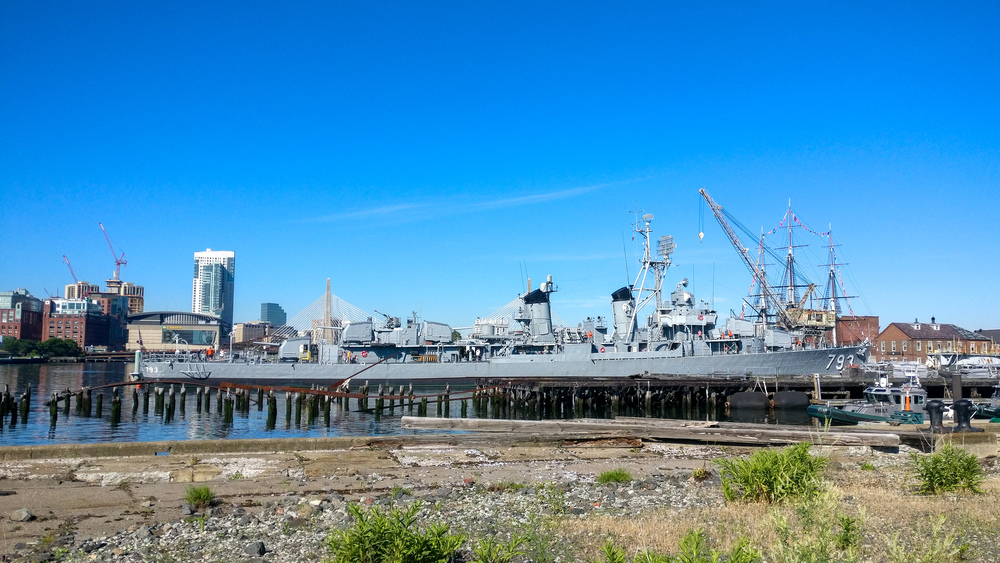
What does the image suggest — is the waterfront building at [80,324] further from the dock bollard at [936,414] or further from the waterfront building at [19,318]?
the dock bollard at [936,414]

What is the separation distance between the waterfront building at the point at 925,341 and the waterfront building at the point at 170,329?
12582cm

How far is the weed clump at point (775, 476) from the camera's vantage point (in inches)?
320

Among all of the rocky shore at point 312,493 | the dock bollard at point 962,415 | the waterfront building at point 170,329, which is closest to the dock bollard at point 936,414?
the dock bollard at point 962,415

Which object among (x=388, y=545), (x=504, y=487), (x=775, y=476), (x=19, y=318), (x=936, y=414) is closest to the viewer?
(x=388, y=545)

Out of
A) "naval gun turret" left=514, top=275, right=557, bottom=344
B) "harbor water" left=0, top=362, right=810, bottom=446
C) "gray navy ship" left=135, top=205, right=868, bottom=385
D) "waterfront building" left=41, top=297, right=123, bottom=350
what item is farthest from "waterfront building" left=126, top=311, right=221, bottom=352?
"harbor water" left=0, top=362, right=810, bottom=446

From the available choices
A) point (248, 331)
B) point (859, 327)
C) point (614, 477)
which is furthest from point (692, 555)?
point (248, 331)

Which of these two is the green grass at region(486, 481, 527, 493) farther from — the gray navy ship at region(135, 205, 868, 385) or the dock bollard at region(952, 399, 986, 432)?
the gray navy ship at region(135, 205, 868, 385)

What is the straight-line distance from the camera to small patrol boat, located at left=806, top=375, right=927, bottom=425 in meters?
24.5

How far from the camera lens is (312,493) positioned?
923 cm

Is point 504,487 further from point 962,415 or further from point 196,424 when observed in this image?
point 196,424

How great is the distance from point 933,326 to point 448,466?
77.0 m

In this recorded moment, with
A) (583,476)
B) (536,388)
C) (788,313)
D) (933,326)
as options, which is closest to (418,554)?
(583,476)

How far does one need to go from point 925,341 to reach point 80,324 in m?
151

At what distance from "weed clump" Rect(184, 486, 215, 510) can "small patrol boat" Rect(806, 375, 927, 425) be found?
22062 millimetres
